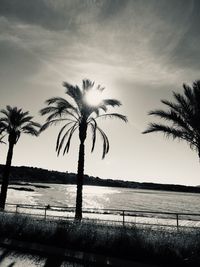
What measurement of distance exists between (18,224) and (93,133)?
12563mm

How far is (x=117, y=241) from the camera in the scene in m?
10.7

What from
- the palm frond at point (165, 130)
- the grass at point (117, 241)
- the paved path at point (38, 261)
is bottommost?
the paved path at point (38, 261)

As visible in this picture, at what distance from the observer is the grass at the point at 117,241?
31.1ft

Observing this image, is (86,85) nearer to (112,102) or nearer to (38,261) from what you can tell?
(112,102)

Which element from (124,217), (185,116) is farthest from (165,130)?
(124,217)

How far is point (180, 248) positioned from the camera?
9.78m

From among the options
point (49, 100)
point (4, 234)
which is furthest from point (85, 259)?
point (49, 100)

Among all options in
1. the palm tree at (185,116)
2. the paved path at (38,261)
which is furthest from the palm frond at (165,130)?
the paved path at (38,261)

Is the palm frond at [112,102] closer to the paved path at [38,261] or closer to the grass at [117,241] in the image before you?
the grass at [117,241]

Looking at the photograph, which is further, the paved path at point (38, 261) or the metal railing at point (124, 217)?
the metal railing at point (124, 217)

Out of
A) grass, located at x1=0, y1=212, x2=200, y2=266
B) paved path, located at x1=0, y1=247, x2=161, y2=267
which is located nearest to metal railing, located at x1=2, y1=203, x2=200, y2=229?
grass, located at x1=0, y1=212, x2=200, y2=266

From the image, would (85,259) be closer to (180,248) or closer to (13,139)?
(180,248)

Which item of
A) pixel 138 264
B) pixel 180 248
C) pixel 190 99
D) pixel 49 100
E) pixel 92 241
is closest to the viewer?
pixel 138 264

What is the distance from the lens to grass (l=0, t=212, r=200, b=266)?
9477 millimetres
